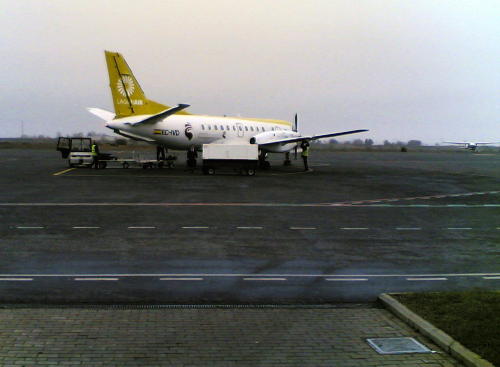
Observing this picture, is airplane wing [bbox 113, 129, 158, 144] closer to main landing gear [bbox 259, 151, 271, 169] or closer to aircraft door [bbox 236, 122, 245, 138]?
aircraft door [bbox 236, 122, 245, 138]

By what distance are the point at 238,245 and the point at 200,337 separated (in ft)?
21.9

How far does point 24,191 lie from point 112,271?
1764 centimetres

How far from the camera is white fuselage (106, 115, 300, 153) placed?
128ft

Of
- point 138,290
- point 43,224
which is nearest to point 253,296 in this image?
point 138,290

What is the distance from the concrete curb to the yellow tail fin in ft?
109

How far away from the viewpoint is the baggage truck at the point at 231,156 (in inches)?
1469

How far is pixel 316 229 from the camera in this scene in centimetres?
1708

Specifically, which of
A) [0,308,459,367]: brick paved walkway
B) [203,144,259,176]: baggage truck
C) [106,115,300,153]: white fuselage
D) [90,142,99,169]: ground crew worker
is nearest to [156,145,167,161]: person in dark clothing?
[106,115,300,153]: white fuselage

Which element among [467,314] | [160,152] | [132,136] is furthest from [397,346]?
[160,152]

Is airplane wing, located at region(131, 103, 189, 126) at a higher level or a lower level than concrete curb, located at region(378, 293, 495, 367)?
higher

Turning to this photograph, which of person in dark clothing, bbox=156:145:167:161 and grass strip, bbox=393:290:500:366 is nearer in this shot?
grass strip, bbox=393:290:500:366

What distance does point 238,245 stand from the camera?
1431cm

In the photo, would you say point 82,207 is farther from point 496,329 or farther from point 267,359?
point 496,329

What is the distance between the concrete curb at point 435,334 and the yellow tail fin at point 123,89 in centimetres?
3328
